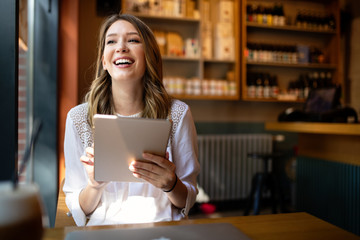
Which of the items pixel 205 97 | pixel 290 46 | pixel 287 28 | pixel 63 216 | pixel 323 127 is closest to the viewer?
pixel 63 216

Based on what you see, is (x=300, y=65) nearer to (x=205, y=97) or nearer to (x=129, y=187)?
(x=205, y=97)

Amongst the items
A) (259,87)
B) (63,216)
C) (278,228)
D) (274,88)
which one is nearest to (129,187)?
(63,216)

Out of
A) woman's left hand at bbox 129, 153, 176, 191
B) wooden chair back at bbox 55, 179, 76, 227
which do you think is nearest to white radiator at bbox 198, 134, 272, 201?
wooden chair back at bbox 55, 179, 76, 227

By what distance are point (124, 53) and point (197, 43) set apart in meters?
2.57

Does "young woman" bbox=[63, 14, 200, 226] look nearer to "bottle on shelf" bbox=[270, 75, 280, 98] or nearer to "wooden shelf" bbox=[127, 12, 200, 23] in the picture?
"wooden shelf" bbox=[127, 12, 200, 23]

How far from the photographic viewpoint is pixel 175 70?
3.87 meters

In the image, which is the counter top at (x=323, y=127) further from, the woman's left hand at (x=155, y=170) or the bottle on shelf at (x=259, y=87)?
the woman's left hand at (x=155, y=170)

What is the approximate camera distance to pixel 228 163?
395 cm

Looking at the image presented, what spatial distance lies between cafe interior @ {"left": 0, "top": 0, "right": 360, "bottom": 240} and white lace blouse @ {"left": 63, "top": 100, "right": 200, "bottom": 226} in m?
0.59

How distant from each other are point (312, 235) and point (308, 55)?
3.85m

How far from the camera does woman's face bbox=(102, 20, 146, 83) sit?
48.5 inches

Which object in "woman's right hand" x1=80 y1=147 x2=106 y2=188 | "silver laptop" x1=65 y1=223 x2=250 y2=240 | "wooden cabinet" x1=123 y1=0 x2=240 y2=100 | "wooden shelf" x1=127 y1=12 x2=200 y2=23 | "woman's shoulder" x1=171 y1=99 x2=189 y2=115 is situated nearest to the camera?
"silver laptop" x1=65 y1=223 x2=250 y2=240

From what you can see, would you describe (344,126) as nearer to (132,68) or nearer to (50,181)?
(132,68)

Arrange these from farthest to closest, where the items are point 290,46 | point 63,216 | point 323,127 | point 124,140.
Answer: point 290,46 < point 323,127 < point 63,216 < point 124,140
